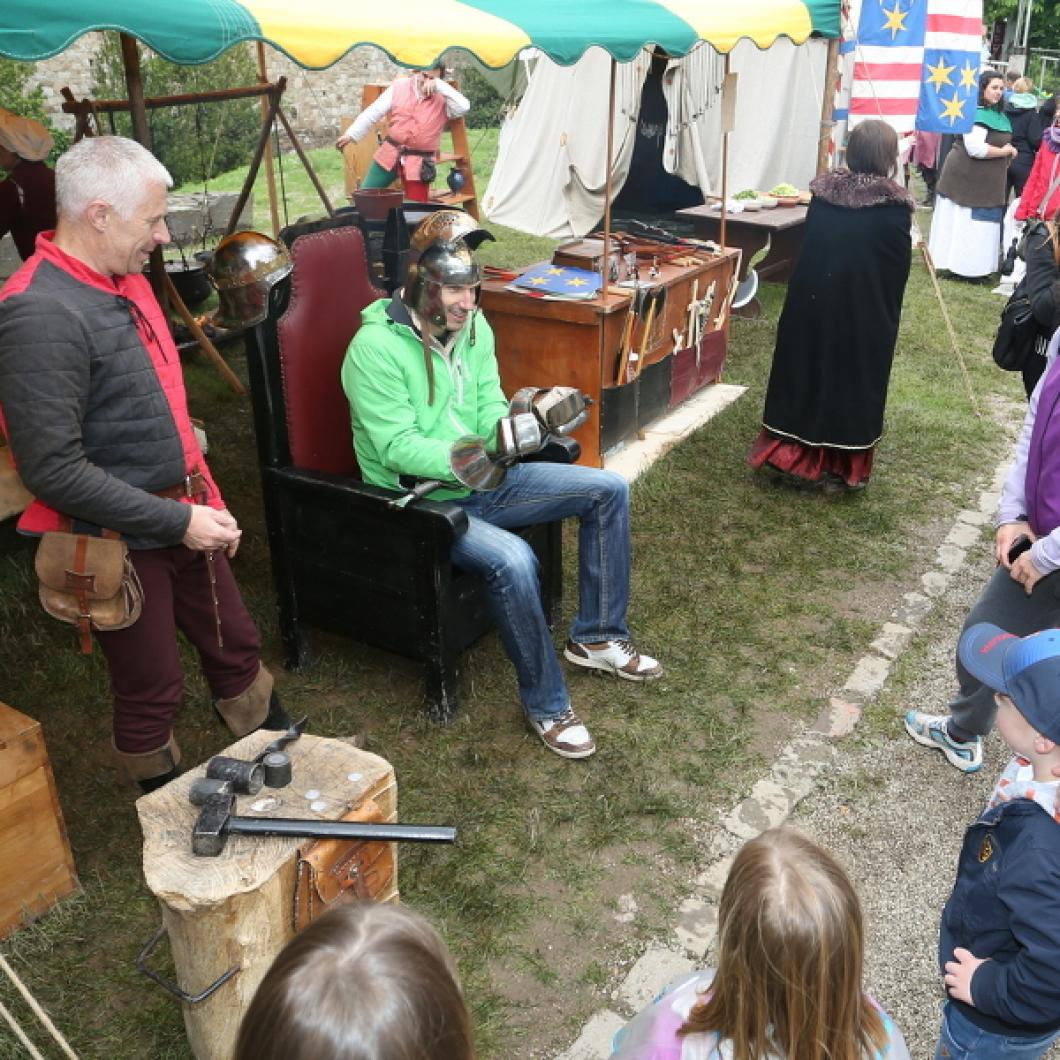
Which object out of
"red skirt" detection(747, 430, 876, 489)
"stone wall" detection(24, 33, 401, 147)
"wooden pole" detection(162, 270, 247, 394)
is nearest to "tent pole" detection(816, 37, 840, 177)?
"red skirt" detection(747, 430, 876, 489)

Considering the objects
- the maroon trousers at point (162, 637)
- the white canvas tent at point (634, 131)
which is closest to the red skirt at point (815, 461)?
the maroon trousers at point (162, 637)

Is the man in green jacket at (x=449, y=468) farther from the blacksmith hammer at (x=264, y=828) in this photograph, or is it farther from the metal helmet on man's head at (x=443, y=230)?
the blacksmith hammer at (x=264, y=828)

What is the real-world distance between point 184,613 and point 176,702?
0.78 feet

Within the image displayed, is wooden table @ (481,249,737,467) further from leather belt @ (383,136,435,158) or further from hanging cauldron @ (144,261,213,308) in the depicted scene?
leather belt @ (383,136,435,158)

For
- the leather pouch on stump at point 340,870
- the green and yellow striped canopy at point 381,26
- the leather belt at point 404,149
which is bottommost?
the leather pouch on stump at point 340,870

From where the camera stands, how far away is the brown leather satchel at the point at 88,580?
246cm

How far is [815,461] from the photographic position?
514 cm

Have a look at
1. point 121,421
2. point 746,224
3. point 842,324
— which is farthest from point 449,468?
point 746,224

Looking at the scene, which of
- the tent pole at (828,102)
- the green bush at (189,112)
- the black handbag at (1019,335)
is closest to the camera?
the black handbag at (1019,335)

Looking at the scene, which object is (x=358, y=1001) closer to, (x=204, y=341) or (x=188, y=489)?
(x=188, y=489)

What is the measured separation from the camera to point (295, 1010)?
1.10m

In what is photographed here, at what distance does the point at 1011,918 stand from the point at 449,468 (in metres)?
2.04

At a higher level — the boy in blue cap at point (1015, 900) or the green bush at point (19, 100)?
the green bush at point (19, 100)

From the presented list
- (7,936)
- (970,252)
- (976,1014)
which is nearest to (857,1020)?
(976,1014)
